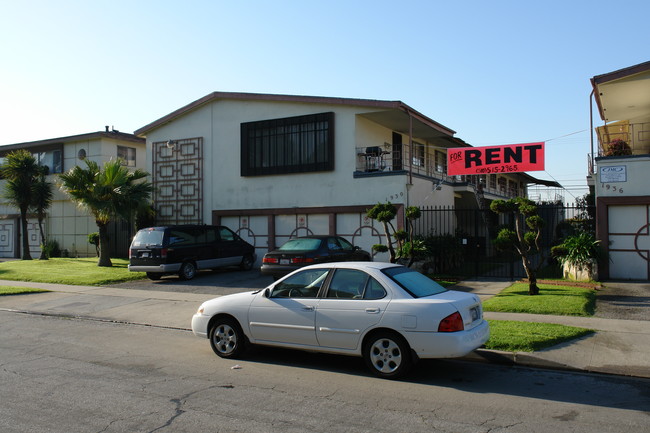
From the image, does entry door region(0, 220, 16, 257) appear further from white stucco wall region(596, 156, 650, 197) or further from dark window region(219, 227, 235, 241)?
white stucco wall region(596, 156, 650, 197)

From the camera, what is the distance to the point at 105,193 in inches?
859

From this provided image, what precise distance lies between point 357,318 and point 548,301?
21.4 ft

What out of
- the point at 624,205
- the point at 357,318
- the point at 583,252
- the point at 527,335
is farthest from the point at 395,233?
the point at 357,318

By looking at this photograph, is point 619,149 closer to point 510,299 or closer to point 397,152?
point 510,299

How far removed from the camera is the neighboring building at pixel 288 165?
1975 cm

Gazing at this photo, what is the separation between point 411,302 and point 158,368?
361 cm

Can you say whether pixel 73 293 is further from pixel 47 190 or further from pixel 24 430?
pixel 47 190

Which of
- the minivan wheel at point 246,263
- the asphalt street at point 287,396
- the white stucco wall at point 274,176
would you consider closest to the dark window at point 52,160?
the white stucco wall at point 274,176

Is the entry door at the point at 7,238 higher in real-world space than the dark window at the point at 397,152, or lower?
lower

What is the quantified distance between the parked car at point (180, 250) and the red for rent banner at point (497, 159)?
8532 mm

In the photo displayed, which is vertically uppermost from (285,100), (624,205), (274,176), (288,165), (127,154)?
(285,100)

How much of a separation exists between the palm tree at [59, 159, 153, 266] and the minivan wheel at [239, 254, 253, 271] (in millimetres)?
5404

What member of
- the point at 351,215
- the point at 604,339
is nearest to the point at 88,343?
the point at 604,339

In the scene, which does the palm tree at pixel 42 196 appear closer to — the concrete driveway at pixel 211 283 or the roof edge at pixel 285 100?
the roof edge at pixel 285 100
